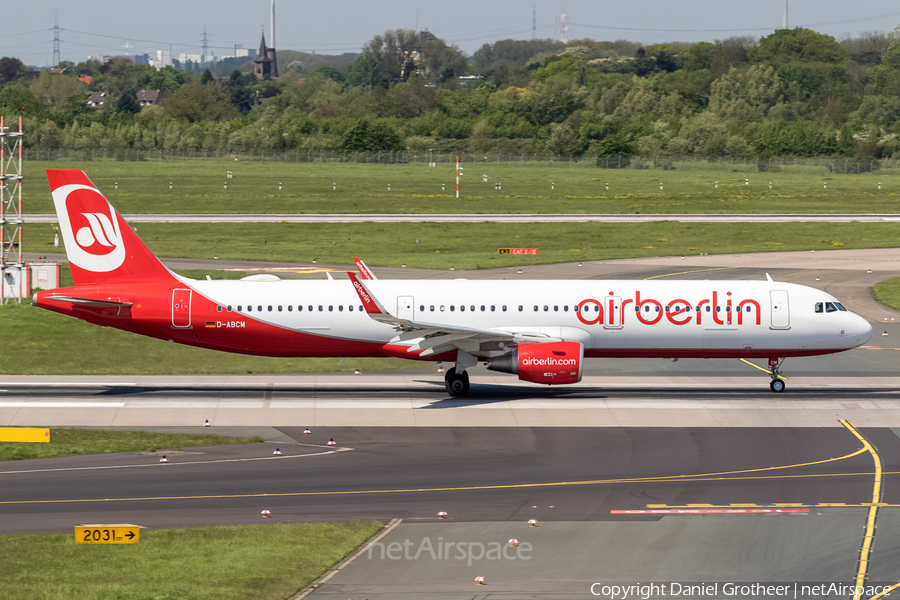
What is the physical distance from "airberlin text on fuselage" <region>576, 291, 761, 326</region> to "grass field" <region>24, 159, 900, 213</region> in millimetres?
68165

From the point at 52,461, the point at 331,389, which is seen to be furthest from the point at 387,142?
the point at 52,461

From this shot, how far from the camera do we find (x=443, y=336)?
3728cm

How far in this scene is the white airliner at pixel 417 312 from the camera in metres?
38.0

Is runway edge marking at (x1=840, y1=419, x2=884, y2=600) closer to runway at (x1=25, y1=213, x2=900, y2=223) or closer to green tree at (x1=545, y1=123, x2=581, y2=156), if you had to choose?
runway at (x1=25, y1=213, x2=900, y2=223)

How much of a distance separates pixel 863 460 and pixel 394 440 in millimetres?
14180

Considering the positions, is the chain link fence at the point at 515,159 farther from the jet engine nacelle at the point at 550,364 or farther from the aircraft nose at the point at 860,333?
the jet engine nacelle at the point at 550,364

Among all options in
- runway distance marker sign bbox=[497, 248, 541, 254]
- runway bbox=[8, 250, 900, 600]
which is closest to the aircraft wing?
runway bbox=[8, 250, 900, 600]

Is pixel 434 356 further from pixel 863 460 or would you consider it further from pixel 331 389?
pixel 863 460

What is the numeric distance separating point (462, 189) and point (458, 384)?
9244 centimetres

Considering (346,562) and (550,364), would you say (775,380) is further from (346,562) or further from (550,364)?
(346,562)

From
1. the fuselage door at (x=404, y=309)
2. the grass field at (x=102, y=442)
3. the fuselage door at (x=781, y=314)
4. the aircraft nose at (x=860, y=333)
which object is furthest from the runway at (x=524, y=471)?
the fuselage door at (x=404, y=309)

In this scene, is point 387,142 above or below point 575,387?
above

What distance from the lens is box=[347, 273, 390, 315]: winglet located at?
35250 millimetres

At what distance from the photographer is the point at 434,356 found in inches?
1503
